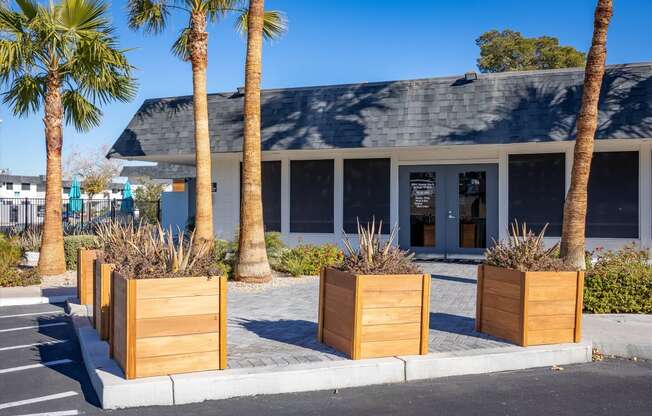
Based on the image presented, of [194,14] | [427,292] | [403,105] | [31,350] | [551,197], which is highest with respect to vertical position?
[194,14]

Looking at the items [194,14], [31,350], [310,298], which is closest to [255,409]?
[31,350]

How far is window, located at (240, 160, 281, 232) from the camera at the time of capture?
1697 centimetres

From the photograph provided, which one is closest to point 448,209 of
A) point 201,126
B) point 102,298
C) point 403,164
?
point 403,164

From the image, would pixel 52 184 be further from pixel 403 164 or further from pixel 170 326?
pixel 170 326

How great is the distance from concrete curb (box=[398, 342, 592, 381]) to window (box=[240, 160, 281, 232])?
1094cm

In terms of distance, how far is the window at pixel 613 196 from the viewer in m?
14.2

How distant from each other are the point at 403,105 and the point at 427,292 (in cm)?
931

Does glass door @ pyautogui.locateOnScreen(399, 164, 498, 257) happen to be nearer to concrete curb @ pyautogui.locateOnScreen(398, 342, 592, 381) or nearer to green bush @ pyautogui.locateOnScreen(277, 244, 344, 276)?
green bush @ pyautogui.locateOnScreen(277, 244, 344, 276)

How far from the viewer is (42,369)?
6309 millimetres

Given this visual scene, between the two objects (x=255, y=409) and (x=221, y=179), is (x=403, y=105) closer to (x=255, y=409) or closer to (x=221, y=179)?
(x=221, y=179)

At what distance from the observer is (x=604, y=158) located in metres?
14.4

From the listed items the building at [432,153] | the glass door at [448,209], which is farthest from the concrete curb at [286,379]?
the glass door at [448,209]

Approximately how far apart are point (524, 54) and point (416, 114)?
25709mm

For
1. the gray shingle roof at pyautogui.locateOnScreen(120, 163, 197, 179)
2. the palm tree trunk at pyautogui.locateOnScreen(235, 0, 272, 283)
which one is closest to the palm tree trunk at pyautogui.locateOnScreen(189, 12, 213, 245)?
the palm tree trunk at pyautogui.locateOnScreen(235, 0, 272, 283)
